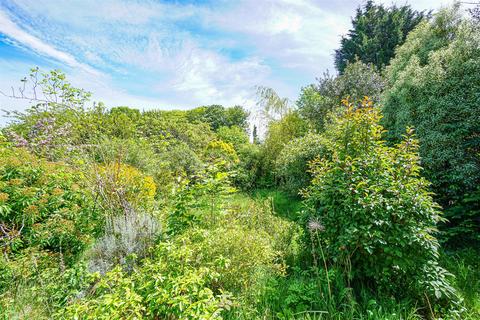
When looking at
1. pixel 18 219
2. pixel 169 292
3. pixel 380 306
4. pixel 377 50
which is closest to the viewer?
pixel 169 292

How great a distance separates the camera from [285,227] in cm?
377

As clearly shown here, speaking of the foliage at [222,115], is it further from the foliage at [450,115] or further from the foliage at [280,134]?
the foliage at [450,115]

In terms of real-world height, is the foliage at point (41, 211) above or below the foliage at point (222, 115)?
below

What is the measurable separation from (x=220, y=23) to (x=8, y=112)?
4132 mm

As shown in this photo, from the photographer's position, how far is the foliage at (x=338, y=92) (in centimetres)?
825

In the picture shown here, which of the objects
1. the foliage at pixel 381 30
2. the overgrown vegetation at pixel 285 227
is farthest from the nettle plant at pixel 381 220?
the foliage at pixel 381 30

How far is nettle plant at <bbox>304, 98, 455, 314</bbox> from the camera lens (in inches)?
85.0

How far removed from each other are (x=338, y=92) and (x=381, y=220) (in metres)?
7.58

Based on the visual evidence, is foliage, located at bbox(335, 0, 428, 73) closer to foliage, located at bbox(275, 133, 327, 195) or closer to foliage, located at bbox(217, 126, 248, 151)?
foliage, located at bbox(217, 126, 248, 151)

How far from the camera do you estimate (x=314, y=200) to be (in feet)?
9.34

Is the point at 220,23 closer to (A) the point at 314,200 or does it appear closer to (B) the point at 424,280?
(A) the point at 314,200

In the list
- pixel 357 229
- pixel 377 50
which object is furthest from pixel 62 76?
pixel 377 50

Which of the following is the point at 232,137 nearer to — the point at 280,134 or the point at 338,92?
the point at 280,134

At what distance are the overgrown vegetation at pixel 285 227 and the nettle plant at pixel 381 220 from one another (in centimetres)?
2
